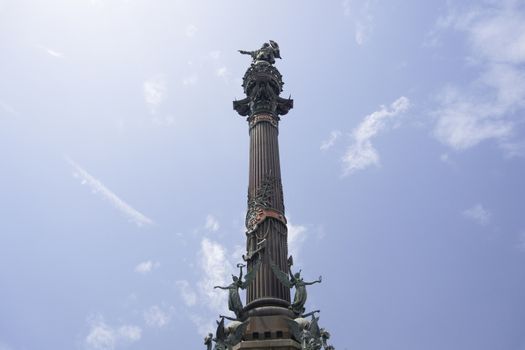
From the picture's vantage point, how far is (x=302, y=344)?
21.0 meters

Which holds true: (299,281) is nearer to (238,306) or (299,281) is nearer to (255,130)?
(238,306)

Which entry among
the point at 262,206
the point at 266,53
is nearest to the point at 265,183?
the point at 262,206

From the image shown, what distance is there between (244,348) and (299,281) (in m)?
4.18

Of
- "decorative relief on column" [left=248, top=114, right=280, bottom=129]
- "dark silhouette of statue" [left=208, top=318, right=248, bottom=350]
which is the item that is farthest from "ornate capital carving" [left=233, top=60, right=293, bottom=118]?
"dark silhouette of statue" [left=208, top=318, right=248, bottom=350]

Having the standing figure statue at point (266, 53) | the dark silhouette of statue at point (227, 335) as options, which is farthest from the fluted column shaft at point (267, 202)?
the standing figure statue at point (266, 53)

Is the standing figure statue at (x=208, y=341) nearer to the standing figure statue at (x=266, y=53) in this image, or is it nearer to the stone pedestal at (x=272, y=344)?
the stone pedestal at (x=272, y=344)

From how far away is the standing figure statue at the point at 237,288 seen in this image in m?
23.4

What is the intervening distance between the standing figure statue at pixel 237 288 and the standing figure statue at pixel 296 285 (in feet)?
3.40

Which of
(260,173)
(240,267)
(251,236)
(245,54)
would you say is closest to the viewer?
(240,267)

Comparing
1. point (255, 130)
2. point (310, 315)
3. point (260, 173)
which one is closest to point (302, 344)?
point (310, 315)

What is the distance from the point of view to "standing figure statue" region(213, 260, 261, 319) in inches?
921

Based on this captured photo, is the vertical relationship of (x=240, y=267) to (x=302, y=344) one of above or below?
above

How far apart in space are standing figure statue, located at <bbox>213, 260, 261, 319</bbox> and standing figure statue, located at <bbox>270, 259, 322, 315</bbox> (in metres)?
1.04

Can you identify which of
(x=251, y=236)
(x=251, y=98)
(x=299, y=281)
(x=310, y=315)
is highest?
(x=251, y=98)
